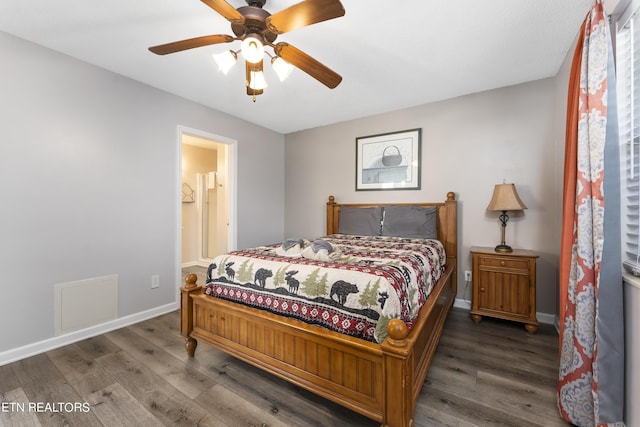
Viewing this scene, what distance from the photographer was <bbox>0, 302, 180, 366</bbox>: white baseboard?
1.99 m

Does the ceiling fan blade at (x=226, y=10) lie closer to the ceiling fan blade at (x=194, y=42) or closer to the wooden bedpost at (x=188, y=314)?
the ceiling fan blade at (x=194, y=42)

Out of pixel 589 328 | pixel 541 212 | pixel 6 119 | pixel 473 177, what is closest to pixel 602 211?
pixel 589 328

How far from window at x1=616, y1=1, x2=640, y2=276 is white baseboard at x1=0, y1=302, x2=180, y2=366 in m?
3.73

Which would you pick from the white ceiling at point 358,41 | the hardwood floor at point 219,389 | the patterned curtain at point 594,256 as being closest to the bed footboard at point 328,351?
the hardwood floor at point 219,389

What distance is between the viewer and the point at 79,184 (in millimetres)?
2340

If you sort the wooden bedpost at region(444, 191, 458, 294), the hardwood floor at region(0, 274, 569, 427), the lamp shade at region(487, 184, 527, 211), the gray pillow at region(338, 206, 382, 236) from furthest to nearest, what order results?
the gray pillow at region(338, 206, 382, 236)
the wooden bedpost at region(444, 191, 458, 294)
the lamp shade at region(487, 184, 527, 211)
the hardwood floor at region(0, 274, 569, 427)

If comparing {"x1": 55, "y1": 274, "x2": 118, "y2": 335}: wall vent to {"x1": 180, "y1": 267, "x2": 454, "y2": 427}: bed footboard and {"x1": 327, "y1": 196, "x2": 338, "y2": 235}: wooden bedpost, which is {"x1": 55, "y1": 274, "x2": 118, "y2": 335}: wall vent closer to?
{"x1": 180, "y1": 267, "x2": 454, "y2": 427}: bed footboard

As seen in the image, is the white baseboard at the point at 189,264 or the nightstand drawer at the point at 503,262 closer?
the nightstand drawer at the point at 503,262

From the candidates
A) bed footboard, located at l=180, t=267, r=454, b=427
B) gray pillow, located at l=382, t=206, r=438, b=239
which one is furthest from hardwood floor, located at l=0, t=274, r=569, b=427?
gray pillow, located at l=382, t=206, r=438, b=239

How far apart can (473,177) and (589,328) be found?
200 centimetres

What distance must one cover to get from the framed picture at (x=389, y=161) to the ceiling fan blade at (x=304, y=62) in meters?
1.87

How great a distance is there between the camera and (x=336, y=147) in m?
4.04

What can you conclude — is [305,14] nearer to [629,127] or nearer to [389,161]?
[629,127]

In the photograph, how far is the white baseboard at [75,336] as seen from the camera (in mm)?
1992
